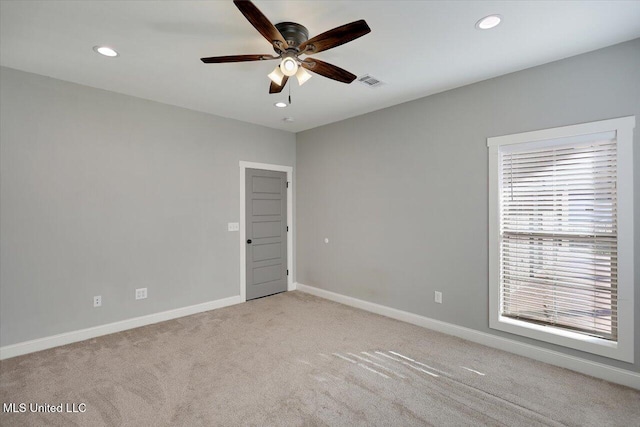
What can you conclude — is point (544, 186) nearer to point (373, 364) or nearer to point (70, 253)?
point (373, 364)

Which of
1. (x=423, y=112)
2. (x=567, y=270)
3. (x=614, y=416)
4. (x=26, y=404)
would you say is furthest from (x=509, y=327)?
(x=26, y=404)

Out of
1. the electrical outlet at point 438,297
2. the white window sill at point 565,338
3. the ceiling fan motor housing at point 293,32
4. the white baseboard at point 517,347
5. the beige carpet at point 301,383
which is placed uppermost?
the ceiling fan motor housing at point 293,32

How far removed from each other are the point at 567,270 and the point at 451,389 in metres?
1.57

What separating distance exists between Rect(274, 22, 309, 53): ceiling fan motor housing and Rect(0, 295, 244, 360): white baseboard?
3.50 metres

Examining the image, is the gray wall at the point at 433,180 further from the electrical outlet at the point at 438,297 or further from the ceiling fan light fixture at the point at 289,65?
the ceiling fan light fixture at the point at 289,65

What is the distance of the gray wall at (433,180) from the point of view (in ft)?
8.82

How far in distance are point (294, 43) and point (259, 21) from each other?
1.68 feet

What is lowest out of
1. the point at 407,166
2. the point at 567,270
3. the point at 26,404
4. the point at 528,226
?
the point at 26,404

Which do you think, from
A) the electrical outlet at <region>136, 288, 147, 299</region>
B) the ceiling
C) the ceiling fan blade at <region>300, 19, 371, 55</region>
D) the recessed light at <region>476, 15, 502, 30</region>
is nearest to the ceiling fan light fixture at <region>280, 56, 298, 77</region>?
the ceiling fan blade at <region>300, 19, 371, 55</region>

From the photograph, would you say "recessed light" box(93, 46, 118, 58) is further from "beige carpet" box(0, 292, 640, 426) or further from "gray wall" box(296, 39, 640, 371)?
"beige carpet" box(0, 292, 640, 426)

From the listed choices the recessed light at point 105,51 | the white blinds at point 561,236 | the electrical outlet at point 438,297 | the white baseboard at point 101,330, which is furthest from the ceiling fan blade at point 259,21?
the white baseboard at point 101,330

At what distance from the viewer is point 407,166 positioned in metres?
3.93

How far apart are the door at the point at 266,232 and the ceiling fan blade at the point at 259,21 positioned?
2.95 m

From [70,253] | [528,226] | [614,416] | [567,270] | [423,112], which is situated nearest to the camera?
[614,416]
